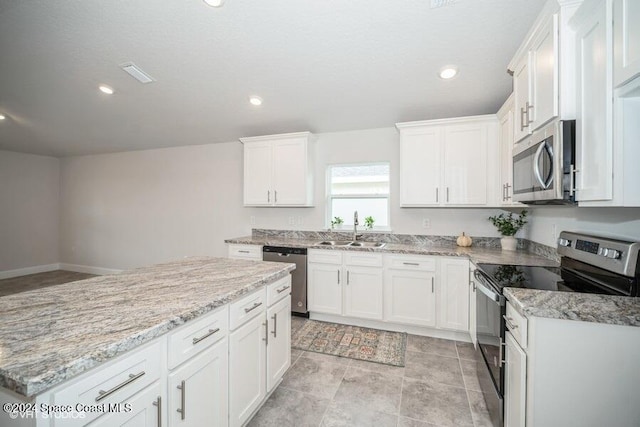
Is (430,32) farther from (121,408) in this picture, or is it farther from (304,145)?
(121,408)

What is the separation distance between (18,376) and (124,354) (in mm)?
278

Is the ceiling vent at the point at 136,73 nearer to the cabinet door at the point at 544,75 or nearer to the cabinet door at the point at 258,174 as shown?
the cabinet door at the point at 258,174

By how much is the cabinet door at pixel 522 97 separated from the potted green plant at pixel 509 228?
1.29 meters

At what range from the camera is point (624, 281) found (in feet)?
4.41

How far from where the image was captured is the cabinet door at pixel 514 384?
1.36 metres

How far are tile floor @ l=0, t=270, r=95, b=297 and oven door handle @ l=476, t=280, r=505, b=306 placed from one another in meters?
6.78

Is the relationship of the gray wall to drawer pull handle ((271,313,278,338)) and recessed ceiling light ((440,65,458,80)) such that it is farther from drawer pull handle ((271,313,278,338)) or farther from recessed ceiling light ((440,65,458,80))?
recessed ceiling light ((440,65,458,80))

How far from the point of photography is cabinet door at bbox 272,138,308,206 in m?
3.83

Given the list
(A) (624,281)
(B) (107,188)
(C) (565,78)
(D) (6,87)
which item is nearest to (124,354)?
(A) (624,281)

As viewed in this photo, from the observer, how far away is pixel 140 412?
40.6 inches

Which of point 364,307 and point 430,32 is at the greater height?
point 430,32

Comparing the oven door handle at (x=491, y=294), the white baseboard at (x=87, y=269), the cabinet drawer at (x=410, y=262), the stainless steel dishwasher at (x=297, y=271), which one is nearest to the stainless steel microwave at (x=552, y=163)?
the oven door handle at (x=491, y=294)

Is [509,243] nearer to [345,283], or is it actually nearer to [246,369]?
[345,283]

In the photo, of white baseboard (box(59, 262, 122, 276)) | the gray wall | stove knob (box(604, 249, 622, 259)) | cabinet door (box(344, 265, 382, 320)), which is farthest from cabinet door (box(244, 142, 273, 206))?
the gray wall
